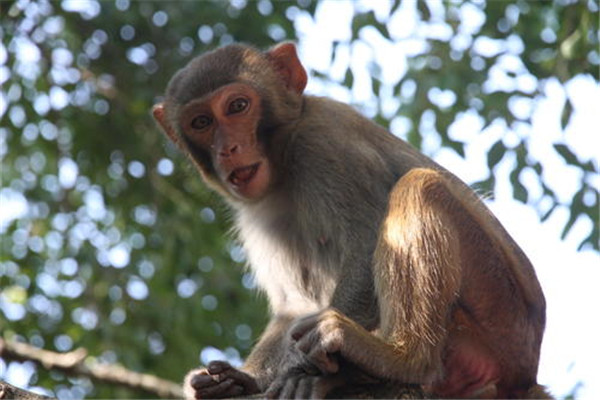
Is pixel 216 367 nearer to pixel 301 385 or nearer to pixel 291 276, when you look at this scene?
pixel 301 385

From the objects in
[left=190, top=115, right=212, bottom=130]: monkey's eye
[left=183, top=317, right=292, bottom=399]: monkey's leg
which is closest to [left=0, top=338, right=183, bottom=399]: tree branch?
[left=190, top=115, right=212, bottom=130]: monkey's eye

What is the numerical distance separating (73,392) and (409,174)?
6279 mm

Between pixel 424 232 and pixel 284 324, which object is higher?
pixel 424 232

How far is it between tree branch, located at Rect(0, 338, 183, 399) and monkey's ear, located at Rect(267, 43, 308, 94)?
10.3 ft

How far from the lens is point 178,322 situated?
11227mm

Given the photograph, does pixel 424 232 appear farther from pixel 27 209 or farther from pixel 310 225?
pixel 27 209

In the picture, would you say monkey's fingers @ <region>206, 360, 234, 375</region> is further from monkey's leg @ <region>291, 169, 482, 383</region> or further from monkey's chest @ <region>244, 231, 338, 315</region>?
monkey's chest @ <region>244, 231, 338, 315</region>

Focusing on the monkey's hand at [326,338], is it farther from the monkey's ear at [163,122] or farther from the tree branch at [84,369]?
the tree branch at [84,369]

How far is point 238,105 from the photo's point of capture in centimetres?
741

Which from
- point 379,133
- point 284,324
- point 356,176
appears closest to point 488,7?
point 379,133

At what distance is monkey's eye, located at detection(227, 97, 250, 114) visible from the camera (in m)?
7.38

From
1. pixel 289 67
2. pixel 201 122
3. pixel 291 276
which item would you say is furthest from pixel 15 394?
pixel 289 67

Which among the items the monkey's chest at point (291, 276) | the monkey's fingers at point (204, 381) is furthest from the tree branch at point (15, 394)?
the monkey's chest at point (291, 276)

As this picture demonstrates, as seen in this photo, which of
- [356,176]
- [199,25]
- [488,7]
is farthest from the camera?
[199,25]
